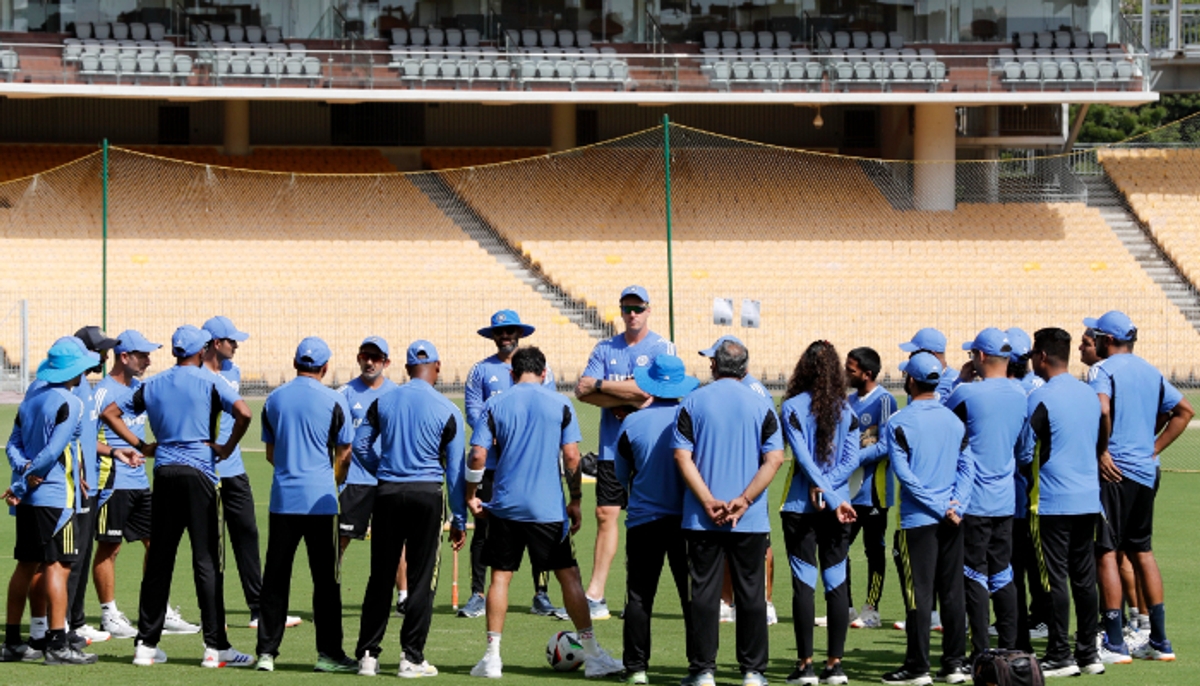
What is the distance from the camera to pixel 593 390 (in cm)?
955

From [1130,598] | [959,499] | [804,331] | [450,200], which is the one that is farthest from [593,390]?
[450,200]

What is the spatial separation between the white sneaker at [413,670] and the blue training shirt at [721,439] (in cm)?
159

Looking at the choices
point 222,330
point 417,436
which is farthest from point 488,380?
point 417,436

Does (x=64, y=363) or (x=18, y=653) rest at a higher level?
(x=64, y=363)

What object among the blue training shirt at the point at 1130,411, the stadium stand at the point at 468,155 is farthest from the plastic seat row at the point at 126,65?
the blue training shirt at the point at 1130,411

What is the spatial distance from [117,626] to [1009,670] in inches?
207

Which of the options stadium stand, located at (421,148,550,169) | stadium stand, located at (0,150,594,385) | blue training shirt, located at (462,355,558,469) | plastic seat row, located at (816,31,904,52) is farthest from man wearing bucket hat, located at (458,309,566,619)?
stadium stand, located at (421,148,550,169)

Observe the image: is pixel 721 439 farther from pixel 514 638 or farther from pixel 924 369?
pixel 514 638

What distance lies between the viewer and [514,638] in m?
9.28

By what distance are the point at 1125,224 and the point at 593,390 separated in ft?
89.9

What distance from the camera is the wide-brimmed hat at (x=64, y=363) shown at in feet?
27.6

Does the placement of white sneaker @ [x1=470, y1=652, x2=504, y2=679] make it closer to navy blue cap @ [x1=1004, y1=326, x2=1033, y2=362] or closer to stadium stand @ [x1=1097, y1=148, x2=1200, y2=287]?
navy blue cap @ [x1=1004, y1=326, x2=1033, y2=362]

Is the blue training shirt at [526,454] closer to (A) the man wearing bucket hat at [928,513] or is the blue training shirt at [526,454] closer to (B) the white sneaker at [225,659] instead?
(B) the white sneaker at [225,659]

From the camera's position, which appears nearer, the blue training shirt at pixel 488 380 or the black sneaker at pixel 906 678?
the black sneaker at pixel 906 678
